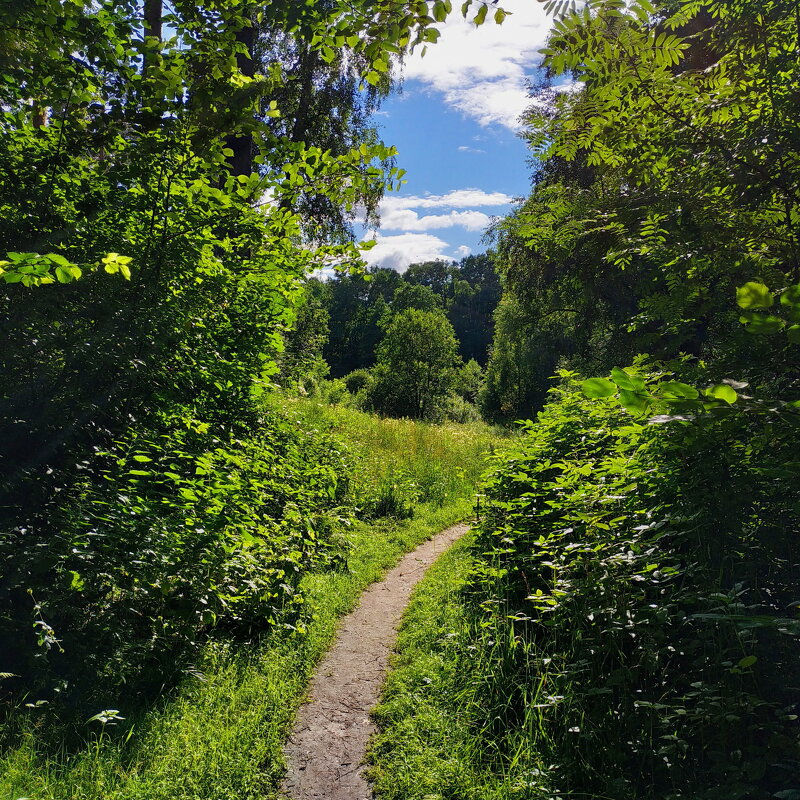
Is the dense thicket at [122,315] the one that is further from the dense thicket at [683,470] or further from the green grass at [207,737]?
the dense thicket at [683,470]

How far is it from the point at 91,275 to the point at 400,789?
4.16 m

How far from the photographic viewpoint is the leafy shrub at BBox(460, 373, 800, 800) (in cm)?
219

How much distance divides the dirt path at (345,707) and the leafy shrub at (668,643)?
89 centimetres

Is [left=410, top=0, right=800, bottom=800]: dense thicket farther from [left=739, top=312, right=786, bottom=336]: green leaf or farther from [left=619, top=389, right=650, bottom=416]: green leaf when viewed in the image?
[left=619, top=389, right=650, bottom=416]: green leaf

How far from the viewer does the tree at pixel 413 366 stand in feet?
119

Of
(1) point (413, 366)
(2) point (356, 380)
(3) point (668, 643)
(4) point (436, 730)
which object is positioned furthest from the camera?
(2) point (356, 380)

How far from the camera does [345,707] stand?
160 inches

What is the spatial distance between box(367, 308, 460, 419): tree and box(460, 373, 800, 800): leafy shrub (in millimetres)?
31759

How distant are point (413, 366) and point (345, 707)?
32626mm

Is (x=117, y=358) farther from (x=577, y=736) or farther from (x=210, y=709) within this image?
(x=577, y=736)

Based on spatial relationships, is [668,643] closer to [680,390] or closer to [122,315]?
[680,390]

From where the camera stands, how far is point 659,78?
2.68 m

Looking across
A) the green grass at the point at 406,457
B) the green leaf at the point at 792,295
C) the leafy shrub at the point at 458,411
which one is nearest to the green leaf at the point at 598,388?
the green leaf at the point at 792,295

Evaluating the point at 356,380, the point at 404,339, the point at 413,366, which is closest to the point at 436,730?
the point at 413,366
